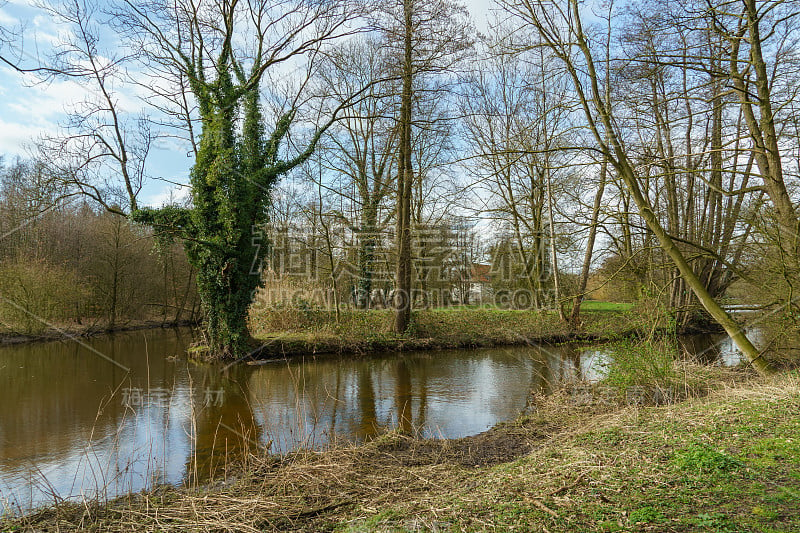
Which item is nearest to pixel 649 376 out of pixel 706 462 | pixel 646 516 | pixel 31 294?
pixel 706 462

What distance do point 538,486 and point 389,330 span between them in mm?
13158

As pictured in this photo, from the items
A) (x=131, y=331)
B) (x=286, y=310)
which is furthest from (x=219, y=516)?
(x=131, y=331)

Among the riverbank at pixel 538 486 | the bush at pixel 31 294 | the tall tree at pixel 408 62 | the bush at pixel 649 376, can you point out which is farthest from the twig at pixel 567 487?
the bush at pixel 31 294

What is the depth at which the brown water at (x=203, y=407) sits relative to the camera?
5.52m

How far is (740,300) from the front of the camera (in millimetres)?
11195

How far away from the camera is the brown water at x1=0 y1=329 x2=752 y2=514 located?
5.52 meters

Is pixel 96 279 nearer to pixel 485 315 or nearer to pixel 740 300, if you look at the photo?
pixel 485 315

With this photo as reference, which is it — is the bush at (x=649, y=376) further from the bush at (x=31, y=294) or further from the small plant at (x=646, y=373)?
the bush at (x=31, y=294)

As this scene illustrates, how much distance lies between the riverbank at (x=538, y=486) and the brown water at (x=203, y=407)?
492mm

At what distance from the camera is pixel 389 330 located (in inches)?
656

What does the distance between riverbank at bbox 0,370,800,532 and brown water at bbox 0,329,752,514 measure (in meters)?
0.49

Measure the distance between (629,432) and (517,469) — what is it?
136 centimetres

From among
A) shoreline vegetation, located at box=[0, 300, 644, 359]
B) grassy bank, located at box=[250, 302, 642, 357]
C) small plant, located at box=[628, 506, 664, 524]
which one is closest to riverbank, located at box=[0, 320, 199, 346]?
shoreline vegetation, located at box=[0, 300, 644, 359]

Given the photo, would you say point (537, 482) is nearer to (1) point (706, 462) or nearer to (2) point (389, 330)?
(1) point (706, 462)
